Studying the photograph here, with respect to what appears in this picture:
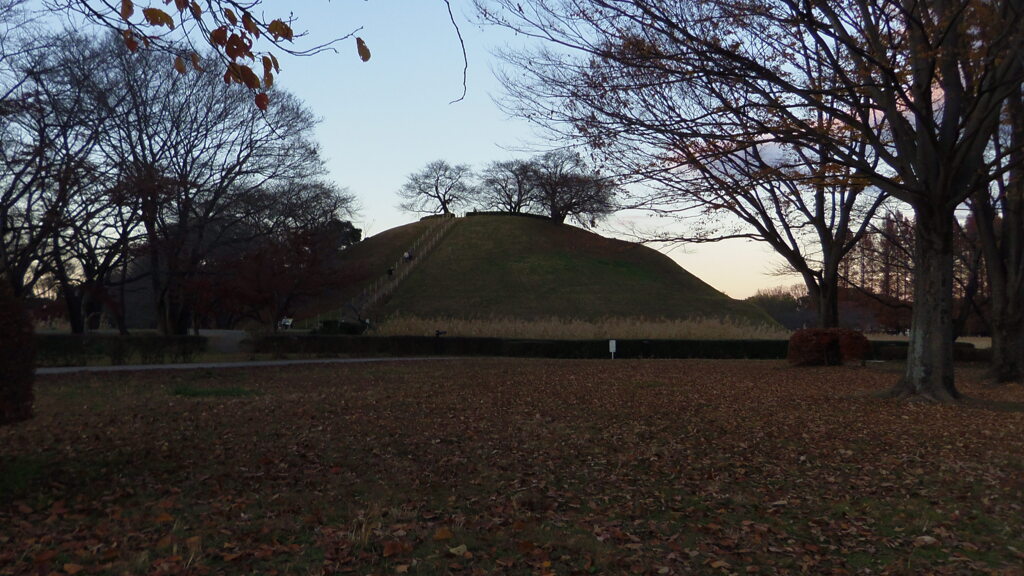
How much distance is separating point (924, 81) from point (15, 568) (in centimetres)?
1289

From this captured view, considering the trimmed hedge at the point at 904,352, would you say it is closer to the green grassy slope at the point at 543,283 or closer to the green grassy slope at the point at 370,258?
the green grassy slope at the point at 543,283

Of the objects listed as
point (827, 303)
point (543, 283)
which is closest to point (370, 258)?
point (543, 283)

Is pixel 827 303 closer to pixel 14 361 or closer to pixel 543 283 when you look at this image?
pixel 14 361

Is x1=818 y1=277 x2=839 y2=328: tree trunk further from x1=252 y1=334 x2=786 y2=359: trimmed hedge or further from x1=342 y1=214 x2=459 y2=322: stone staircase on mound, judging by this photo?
x1=342 y1=214 x2=459 y2=322: stone staircase on mound

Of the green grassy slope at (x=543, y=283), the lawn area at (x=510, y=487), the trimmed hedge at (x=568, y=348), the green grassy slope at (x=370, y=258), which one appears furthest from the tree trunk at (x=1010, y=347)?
the green grassy slope at (x=370, y=258)

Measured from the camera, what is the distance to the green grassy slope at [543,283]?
54.5 metres

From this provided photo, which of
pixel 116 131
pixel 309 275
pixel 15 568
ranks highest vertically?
pixel 116 131

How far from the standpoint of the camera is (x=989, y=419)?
452 inches

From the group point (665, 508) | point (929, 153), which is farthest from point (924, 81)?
point (665, 508)

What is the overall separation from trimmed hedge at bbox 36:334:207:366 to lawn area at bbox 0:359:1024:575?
34.0 ft

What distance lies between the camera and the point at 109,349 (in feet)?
75.9

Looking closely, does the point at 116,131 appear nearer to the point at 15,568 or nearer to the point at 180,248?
the point at 180,248

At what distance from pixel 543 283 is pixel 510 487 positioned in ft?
177

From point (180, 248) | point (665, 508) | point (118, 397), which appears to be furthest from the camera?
point (180, 248)
